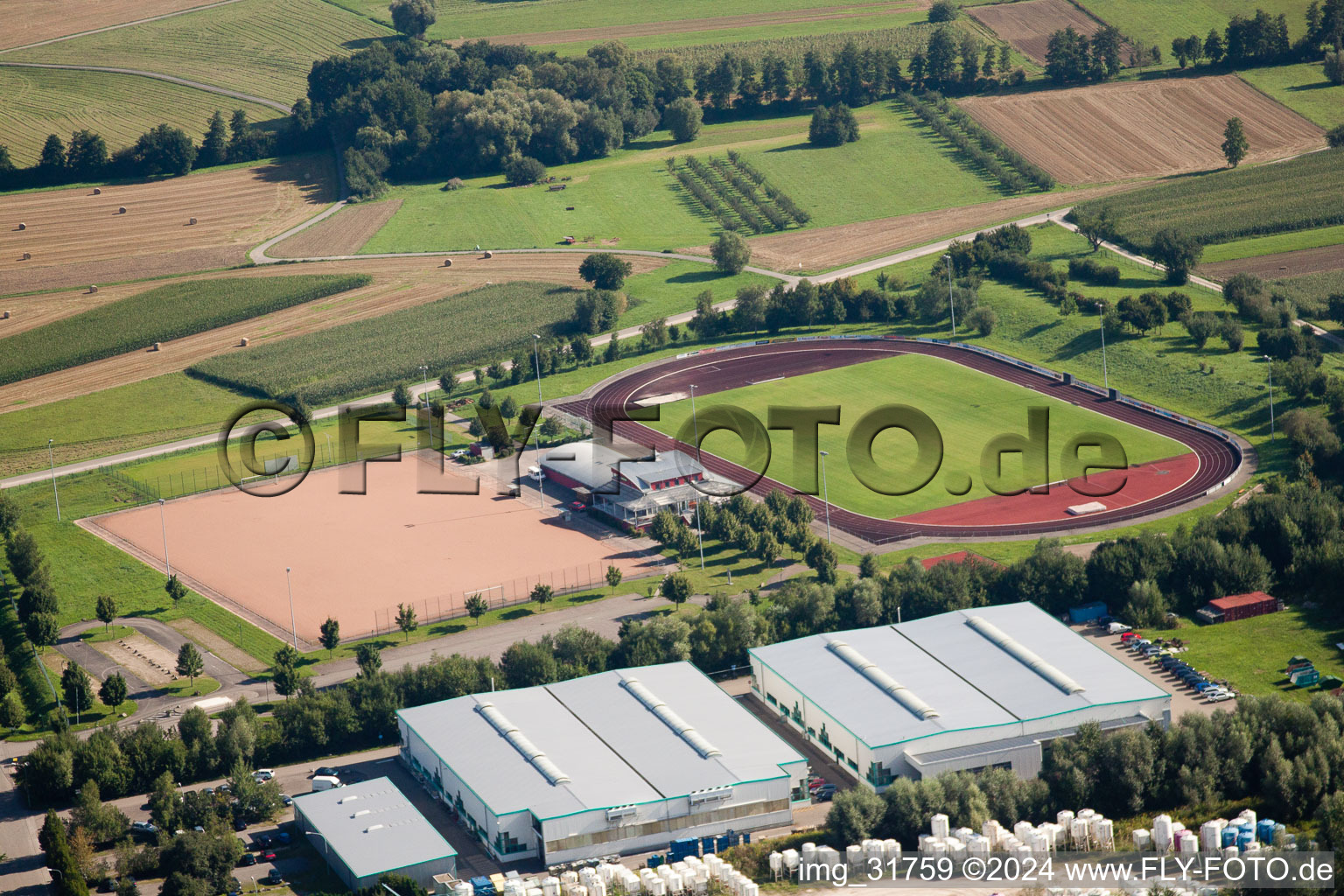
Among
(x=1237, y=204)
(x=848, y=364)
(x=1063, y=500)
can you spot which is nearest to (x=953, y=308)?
(x=848, y=364)

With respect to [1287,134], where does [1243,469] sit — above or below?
below

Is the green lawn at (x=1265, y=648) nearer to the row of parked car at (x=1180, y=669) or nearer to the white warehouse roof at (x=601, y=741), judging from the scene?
the row of parked car at (x=1180, y=669)

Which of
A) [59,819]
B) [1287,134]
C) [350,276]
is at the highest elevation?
[1287,134]

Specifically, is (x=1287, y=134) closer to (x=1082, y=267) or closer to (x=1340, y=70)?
(x=1340, y=70)

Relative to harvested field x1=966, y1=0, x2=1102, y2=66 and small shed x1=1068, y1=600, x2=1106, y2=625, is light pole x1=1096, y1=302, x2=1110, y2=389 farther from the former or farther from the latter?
harvested field x1=966, y1=0, x2=1102, y2=66

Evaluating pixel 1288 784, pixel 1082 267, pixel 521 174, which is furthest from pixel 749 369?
pixel 1288 784

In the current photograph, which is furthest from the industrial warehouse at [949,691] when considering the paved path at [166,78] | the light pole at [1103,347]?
the paved path at [166,78]
